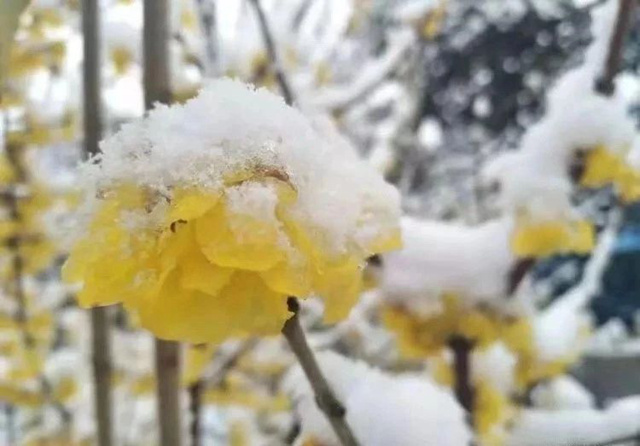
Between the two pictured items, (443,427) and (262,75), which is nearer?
(443,427)

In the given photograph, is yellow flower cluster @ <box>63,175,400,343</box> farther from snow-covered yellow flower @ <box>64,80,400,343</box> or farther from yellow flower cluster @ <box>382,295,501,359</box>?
yellow flower cluster @ <box>382,295,501,359</box>

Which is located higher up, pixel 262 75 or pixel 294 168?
pixel 262 75

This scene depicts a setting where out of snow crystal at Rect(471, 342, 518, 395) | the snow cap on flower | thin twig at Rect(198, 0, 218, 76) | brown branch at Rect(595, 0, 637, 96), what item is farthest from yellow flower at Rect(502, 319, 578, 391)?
thin twig at Rect(198, 0, 218, 76)

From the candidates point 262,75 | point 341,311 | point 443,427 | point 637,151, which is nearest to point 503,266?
point 637,151

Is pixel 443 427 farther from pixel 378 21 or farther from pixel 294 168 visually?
pixel 378 21

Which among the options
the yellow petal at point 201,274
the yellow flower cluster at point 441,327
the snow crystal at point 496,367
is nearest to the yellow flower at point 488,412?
the snow crystal at point 496,367

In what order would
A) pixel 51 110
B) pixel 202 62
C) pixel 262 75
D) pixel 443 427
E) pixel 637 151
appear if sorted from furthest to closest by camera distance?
pixel 262 75 < pixel 51 110 < pixel 202 62 < pixel 637 151 < pixel 443 427

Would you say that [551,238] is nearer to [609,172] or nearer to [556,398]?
[609,172]
